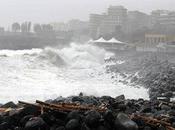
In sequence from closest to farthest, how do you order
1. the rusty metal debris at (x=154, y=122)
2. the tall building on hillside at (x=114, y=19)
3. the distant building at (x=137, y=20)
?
the rusty metal debris at (x=154, y=122) < the tall building on hillside at (x=114, y=19) < the distant building at (x=137, y=20)

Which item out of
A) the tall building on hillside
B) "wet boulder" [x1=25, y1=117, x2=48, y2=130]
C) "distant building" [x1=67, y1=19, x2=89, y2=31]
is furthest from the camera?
"distant building" [x1=67, y1=19, x2=89, y2=31]

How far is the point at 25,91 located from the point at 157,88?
5959mm

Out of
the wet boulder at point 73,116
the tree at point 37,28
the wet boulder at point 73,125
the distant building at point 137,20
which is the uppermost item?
the distant building at point 137,20

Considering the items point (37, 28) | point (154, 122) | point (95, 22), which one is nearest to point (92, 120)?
point (154, 122)

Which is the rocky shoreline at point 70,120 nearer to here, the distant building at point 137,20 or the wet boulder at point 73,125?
the wet boulder at point 73,125

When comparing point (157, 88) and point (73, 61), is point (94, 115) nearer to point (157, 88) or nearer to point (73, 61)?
point (157, 88)

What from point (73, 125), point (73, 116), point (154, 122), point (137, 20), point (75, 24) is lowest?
point (75, 24)

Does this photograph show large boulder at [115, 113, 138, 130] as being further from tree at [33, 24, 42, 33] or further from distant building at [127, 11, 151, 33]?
distant building at [127, 11, 151, 33]

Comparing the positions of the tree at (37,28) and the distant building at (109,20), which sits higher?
the distant building at (109,20)

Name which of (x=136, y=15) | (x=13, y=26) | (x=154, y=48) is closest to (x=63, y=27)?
(x=136, y=15)

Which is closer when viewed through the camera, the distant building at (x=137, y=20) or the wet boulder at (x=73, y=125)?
the wet boulder at (x=73, y=125)

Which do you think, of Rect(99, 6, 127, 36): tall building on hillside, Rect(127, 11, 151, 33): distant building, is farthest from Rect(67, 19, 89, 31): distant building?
Rect(99, 6, 127, 36): tall building on hillside

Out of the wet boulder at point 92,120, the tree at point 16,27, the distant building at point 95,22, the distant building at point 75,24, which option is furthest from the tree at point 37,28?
the wet boulder at point 92,120

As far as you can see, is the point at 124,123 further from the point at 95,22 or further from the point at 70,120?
the point at 95,22
